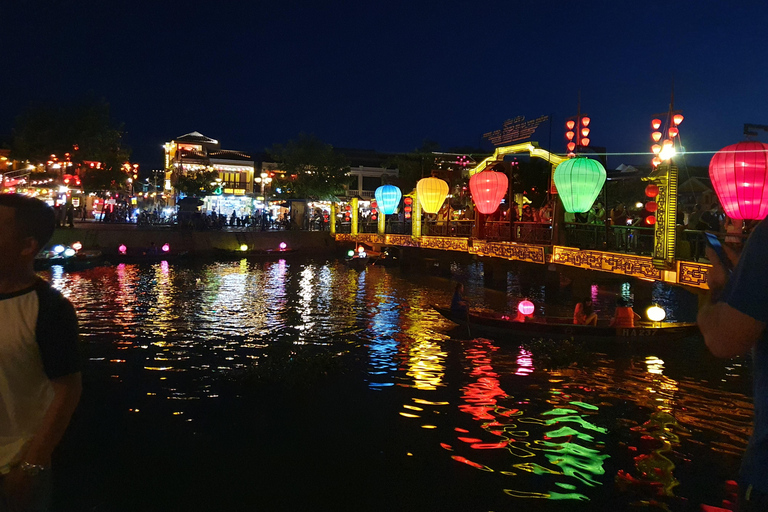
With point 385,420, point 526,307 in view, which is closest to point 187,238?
point 526,307

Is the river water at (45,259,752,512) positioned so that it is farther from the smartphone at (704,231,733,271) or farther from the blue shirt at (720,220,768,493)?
the smartphone at (704,231,733,271)

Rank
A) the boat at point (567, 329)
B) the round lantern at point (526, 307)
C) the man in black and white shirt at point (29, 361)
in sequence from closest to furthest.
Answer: the man in black and white shirt at point (29, 361)
the boat at point (567, 329)
the round lantern at point (526, 307)

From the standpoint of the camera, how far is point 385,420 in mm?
9984

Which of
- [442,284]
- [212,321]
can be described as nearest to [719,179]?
[212,321]

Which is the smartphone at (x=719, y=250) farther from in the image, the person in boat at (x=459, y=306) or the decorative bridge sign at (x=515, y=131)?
the decorative bridge sign at (x=515, y=131)

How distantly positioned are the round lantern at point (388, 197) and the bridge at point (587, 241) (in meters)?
1.24

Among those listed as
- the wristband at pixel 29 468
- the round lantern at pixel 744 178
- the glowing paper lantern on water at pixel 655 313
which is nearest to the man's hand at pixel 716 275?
the wristband at pixel 29 468

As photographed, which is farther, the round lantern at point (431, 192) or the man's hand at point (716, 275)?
A: the round lantern at point (431, 192)

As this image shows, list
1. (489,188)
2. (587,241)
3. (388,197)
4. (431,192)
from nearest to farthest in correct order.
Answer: (587,241), (489,188), (431,192), (388,197)

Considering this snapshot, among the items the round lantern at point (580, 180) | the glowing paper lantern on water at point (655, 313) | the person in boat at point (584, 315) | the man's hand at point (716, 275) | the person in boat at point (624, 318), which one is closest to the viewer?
the man's hand at point (716, 275)

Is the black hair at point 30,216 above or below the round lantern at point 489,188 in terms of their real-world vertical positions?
below

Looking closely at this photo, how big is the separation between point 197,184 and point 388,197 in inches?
918

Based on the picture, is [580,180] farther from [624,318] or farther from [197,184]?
[197,184]

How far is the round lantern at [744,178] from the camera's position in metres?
10.6
